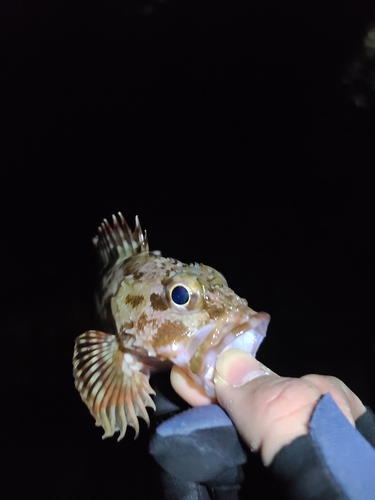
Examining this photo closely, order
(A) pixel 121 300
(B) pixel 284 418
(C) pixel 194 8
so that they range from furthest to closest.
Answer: (C) pixel 194 8 → (A) pixel 121 300 → (B) pixel 284 418

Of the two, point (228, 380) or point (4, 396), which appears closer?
point (228, 380)

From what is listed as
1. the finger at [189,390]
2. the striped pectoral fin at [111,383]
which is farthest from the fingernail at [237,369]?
the striped pectoral fin at [111,383]

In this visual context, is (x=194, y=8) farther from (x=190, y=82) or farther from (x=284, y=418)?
(x=284, y=418)

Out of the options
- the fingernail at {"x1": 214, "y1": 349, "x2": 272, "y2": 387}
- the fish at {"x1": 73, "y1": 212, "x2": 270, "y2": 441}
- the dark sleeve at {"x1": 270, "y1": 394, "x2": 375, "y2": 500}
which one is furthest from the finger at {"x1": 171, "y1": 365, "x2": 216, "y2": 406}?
the dark sleeve at {"x1": 270, "y1": 394, "x2": 375, "y2": 500}

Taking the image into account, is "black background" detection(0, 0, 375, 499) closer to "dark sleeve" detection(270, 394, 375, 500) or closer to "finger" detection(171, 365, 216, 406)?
"finger" detection(171, 365, 216, 406)

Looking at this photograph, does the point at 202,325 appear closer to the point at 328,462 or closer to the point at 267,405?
the point at 267,405

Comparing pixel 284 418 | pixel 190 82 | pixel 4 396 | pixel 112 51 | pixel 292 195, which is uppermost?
pixel 112 51

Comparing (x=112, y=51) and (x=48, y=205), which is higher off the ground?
(x=112, y=51)

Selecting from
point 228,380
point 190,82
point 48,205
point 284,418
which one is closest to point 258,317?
point 228,380
